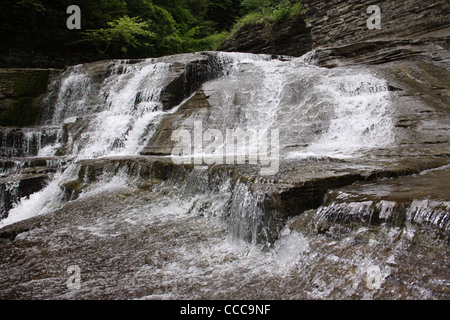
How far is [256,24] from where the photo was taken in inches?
556

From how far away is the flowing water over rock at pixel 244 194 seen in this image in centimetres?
252

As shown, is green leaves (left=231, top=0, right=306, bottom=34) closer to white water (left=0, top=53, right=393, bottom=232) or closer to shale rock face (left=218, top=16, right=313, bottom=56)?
shale rock face (left=218, top=16, right=313, bottom=56)

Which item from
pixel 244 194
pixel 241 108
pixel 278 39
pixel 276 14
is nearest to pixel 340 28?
pixel 278 39

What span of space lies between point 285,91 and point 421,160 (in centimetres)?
431

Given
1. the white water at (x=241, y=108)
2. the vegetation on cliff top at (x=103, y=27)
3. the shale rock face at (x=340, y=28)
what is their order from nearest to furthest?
the white water at (x=241, y=108)
the shale rock face at (x=340, y=28)
the vegetation on cliff top at (x=103, y=27)

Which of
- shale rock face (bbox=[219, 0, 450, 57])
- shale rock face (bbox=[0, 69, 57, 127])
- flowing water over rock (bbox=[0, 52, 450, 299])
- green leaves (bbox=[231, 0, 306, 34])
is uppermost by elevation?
green leaves (bbox=[231, 0, 306, 34])

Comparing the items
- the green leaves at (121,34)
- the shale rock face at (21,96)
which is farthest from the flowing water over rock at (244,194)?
the green leaves at (121,34)

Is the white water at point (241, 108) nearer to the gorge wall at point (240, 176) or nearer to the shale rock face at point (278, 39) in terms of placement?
the gorge wall at point (240, 176)

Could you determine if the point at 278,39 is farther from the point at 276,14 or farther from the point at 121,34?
the point at 121,34

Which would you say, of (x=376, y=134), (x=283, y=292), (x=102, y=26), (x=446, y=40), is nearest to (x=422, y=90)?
(x=376, y=134)

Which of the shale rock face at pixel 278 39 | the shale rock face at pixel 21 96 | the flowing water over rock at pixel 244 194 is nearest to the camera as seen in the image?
the flowing water over rock at pixel 244 194

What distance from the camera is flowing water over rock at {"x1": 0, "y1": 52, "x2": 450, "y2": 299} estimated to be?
252 cm

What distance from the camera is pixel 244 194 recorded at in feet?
12.1

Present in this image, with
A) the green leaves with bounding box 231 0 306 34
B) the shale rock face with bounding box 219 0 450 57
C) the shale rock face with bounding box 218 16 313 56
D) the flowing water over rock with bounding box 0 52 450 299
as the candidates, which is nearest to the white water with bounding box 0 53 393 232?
the flowing water over rock with bounding box 0 52 450 299
